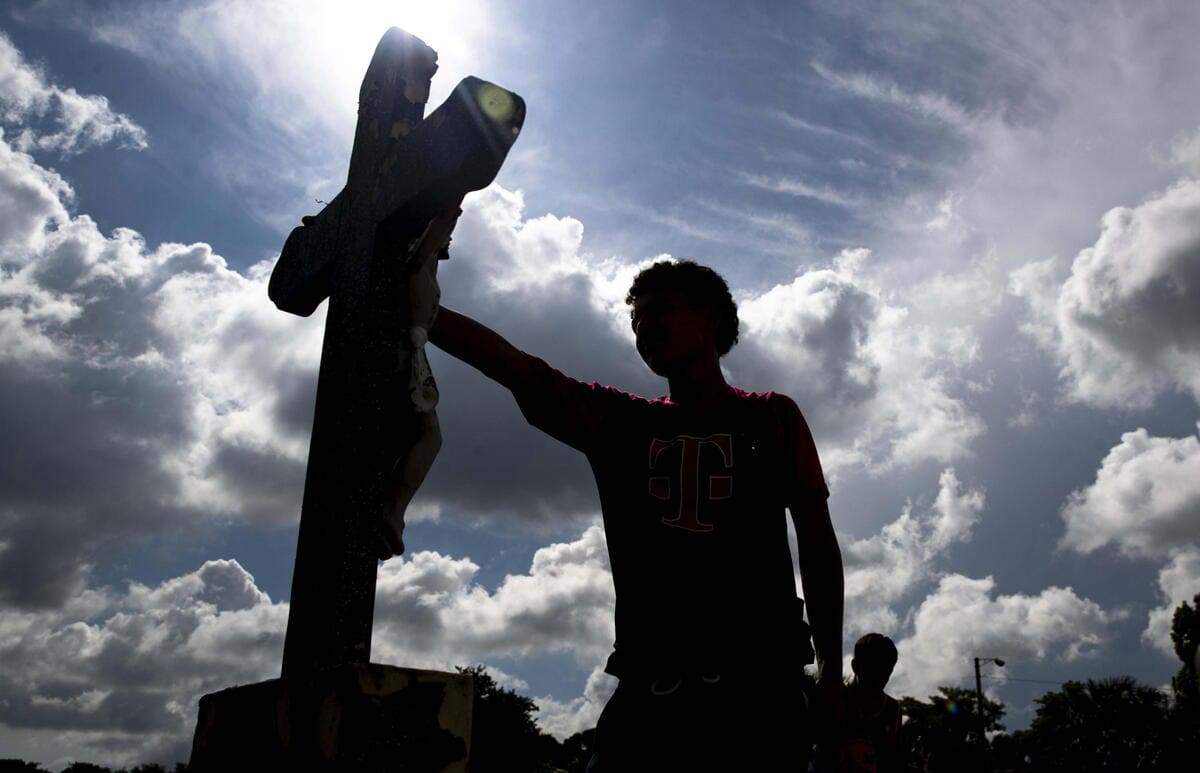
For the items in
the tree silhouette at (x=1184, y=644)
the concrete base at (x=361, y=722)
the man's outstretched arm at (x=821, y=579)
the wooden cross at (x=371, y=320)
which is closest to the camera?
the concrete base at (x=361, y=722)

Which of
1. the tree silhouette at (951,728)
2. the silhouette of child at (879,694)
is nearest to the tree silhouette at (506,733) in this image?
the tree silhouette at (951,728)

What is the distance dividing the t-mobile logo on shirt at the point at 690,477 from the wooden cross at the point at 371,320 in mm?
782

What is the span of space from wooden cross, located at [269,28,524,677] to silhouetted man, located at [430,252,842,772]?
29cm

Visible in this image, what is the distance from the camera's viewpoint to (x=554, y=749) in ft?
176

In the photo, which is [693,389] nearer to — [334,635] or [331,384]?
[331,384]

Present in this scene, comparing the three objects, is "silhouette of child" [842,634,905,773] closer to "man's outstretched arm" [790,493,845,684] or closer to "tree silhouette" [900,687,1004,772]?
"man's outstretched arm" [790,493,845,684]

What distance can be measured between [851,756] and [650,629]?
2.25ft

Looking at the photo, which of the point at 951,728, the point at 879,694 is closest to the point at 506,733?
the point at 951,728

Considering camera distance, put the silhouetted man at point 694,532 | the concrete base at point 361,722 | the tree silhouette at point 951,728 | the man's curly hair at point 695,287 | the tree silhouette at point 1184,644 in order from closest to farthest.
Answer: the concrete base at point 361,722 < the silhouetted man at point 694,532 < the man's curly hair at point 695,287 < the tree silhouette at point 1184,644 < the tree silhouette at point 951,728

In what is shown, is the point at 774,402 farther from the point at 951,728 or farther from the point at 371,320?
the point at 951,728

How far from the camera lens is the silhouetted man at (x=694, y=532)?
2354 mm

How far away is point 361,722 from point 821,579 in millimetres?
1340

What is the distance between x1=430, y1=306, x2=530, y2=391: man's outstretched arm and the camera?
270 centimetres

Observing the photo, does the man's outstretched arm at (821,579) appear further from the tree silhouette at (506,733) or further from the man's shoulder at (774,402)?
the tree silhouette at (506,733)
